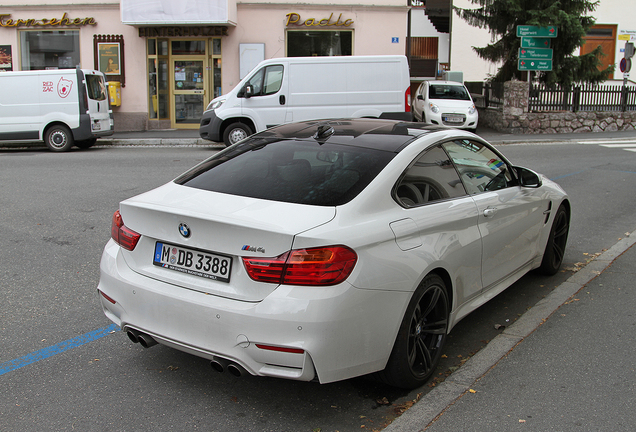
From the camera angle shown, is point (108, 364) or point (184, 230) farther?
point (108, 364)

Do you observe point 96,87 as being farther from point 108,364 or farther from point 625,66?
point 625,66

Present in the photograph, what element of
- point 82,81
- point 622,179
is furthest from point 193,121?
point 622,179

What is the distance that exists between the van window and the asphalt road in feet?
30.1

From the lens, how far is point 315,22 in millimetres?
21562

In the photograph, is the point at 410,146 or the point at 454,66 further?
the point at 454,66

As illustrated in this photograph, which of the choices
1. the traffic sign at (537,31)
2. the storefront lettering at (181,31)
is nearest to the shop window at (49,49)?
the storefront lettering at (181,31)

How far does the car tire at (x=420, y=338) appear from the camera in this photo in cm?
338

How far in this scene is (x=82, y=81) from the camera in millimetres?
16219

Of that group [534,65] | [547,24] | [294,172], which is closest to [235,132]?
[534,65]

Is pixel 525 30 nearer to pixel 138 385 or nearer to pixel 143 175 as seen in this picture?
pixel 143 175

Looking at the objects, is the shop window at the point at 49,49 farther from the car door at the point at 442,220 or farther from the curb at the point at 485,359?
the car door at the point at 442,220

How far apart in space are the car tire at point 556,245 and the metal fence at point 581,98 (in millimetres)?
16745

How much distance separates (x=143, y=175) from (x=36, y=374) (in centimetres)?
790

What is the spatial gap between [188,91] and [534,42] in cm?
1215
